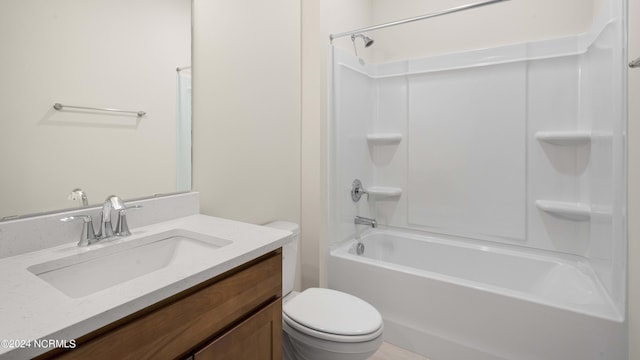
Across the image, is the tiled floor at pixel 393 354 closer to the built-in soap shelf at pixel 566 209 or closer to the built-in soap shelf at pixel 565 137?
the built-in soap shelf at pixel 566 209

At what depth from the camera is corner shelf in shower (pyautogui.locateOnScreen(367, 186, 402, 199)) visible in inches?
99.7

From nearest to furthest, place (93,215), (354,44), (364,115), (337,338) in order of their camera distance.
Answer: (93,215), (337,338), (354,44), (364,115)

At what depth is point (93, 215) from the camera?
1.01 m

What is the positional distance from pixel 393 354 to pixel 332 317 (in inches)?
28.6

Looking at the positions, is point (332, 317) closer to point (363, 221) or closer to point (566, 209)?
point (363, 221)

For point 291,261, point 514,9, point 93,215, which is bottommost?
point 291,261

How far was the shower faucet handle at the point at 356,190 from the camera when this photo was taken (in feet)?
7.78

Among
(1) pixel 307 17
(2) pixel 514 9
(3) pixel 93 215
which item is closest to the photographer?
(3) pixel 93 215

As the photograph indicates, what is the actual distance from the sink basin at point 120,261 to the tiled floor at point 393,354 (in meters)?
1.31

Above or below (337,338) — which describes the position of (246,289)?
above

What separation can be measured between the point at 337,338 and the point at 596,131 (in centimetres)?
182

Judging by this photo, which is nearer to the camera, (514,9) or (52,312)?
(52,312)

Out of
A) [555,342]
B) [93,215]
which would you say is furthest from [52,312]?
[555,342]

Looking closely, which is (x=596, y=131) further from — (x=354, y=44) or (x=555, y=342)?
(x=354, y=44)
